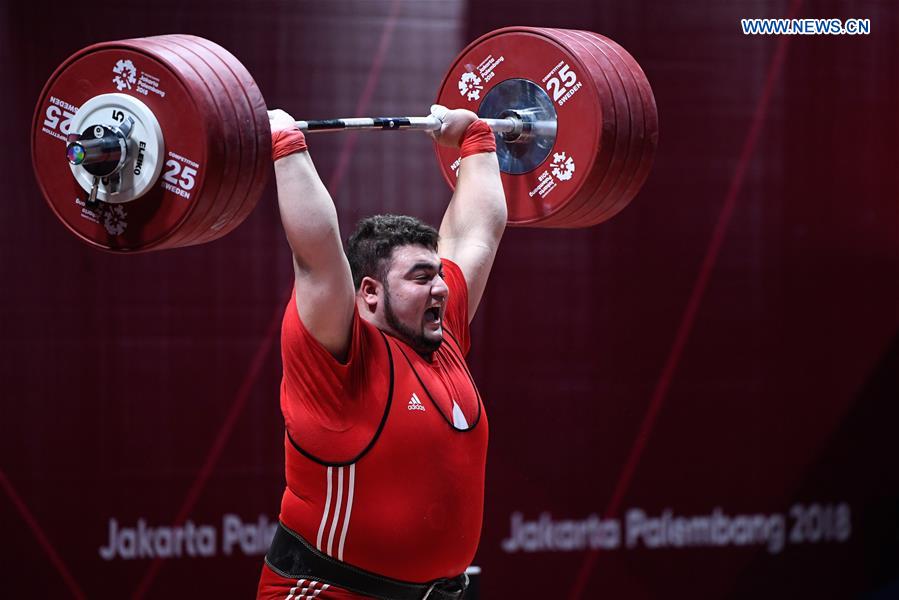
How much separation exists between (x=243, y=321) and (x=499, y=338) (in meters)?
1.03

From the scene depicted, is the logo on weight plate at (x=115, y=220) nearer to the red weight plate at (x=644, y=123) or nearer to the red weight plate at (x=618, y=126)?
the red weight plate at (x=618, y=126)

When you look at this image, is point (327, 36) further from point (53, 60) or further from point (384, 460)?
point (384, 460)

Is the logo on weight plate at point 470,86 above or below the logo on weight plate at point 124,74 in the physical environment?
above

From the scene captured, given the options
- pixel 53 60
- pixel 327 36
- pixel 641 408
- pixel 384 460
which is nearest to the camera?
pixel 384 460

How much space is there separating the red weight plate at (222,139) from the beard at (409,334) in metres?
0.43

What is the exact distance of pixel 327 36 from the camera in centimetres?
455

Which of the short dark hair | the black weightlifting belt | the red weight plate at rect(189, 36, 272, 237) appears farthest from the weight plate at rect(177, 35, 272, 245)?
the black weightlifting belt

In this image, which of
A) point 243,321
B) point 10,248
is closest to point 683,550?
point 243,321

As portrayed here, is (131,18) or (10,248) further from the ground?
(131,18)

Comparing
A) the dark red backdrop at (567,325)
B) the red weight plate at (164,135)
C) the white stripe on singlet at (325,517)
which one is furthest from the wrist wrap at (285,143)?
the dark red backdrop at (567,325)

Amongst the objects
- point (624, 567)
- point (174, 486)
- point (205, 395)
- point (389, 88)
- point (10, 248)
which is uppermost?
point (389, 88)

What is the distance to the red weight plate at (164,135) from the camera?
262 cm

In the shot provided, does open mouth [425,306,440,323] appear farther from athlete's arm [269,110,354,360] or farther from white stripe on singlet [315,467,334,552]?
white stripe on singlet [315,467,334,552]

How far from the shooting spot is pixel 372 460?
2.68 meters
